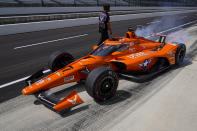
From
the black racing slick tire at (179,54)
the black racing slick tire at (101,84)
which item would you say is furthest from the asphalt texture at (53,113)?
the black racing slick tire at (179,54)

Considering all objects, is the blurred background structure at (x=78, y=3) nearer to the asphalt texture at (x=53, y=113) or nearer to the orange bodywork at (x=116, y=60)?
the asphalt texture at (x=53, y=113)

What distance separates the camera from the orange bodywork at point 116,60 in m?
4.30

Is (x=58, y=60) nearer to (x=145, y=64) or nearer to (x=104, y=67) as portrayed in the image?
(x=104, y=67)

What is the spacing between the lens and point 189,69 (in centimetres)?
597

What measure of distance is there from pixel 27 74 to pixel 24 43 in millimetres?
5017

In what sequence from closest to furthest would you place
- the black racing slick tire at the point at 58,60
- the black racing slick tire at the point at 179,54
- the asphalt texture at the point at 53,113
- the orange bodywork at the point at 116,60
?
the asphalt texture at the point at 53,113 → the orange bodywork at the point at 116,60 → the black racing slick tire at the point at 58,60 → the black racing slick tire at the point at 179,54

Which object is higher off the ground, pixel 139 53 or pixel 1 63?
pixel 139 53

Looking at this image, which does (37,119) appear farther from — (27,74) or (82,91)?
(27,74)

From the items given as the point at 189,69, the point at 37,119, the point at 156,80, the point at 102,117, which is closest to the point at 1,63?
the point at 37,119

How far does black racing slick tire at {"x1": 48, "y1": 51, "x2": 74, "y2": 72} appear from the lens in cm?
540

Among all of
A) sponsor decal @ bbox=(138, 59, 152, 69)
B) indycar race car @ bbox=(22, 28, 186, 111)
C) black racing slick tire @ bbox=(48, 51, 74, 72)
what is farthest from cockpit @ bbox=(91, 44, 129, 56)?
black racing slick tire @ bbox=(48, 51, 74, 72)

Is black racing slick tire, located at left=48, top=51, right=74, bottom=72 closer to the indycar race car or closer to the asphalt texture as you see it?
the indycar race car

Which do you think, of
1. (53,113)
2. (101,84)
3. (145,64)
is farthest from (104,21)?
(53,113)

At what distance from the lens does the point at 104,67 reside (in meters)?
4.15
